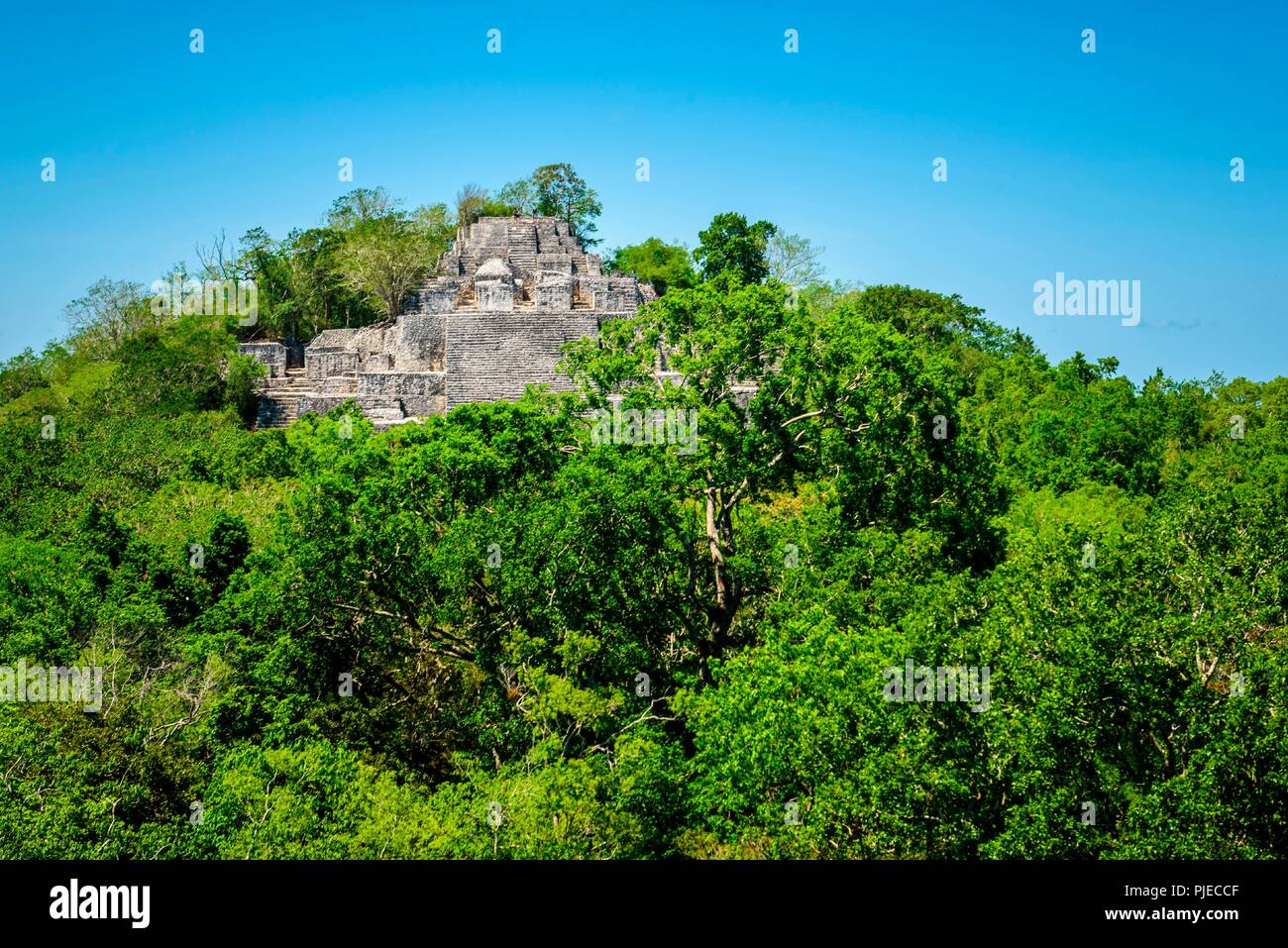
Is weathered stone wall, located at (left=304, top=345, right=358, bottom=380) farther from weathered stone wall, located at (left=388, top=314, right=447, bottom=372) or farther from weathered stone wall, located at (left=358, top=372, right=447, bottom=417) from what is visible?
weathered stone wall, located at (left=358, top=372, right=447, bottom=417)

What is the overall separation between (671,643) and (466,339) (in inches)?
766

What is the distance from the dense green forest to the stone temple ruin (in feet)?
34.2

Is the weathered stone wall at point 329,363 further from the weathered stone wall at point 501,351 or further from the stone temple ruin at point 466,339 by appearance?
the weathered stone wall at point 501,351

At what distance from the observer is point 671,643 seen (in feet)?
55.7

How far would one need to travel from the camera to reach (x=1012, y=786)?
36.6 ft

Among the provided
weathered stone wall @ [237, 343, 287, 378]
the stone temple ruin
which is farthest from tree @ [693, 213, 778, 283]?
weathered stone wall @ [237, 343, 287, 378]

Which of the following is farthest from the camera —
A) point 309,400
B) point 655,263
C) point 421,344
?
point 655,263

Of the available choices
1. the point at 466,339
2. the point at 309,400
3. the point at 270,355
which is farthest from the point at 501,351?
the point at 270,355

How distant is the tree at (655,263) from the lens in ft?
163

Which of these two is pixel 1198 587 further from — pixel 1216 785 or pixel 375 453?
pixel 375 453

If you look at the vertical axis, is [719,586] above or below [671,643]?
above

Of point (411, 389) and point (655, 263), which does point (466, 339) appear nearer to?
point (411, 389)

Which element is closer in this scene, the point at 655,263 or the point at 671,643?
the point at 671,643
